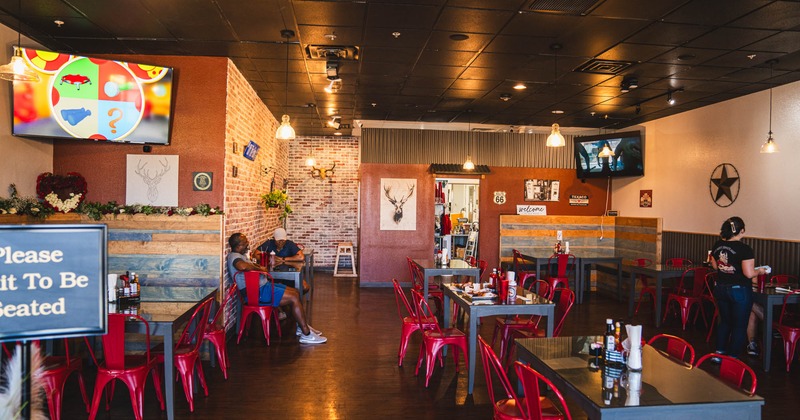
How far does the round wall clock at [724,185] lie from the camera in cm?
722

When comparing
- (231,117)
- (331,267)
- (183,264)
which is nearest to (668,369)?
(183,264)

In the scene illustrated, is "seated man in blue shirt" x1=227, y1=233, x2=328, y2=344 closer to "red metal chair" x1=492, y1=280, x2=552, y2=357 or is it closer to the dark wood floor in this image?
the dark wood floor

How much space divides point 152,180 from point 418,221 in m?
5.55

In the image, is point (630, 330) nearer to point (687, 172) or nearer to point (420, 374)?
point (420, 374)

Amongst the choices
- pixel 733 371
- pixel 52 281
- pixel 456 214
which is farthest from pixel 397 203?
pixel 52 281

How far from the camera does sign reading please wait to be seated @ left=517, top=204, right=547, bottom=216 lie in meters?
10.2

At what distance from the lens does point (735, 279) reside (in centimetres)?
522

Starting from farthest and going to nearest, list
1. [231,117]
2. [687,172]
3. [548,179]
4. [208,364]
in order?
[548,179] → [687,172] → [231,117] → [208,364]

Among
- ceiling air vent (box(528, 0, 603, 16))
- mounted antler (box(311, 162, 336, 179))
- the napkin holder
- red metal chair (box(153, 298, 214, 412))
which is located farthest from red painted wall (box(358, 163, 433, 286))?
the napkin holder

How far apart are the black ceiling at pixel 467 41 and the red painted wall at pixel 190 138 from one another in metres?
0.19

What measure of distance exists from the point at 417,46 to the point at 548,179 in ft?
19.5

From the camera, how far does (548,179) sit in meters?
10.3

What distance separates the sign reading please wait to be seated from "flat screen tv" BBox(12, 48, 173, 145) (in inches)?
279

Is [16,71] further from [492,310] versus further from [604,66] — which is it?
[604,66]
